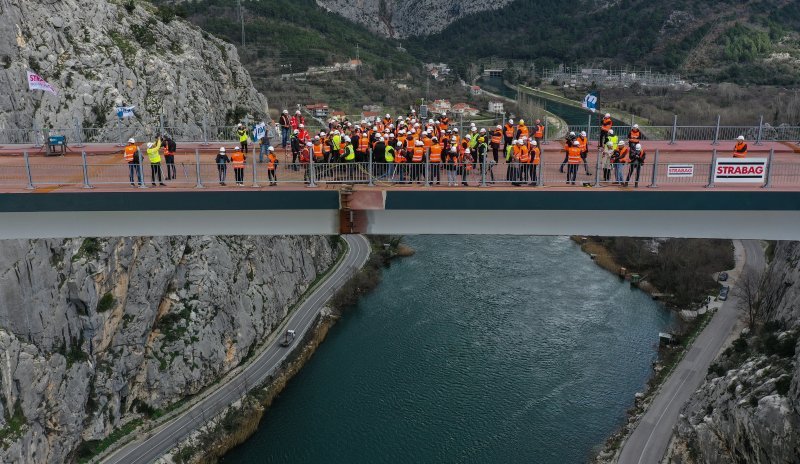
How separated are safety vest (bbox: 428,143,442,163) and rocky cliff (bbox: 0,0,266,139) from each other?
2982 centimetres

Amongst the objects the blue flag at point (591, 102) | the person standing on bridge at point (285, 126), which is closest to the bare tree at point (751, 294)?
the blue flag at point (591, 102)

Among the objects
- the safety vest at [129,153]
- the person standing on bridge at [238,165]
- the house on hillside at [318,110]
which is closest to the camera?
the person standing on bridge at [238,165]

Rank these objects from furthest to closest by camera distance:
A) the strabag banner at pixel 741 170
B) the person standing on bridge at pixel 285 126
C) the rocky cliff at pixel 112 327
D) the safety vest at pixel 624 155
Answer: the rocky cliff at pixel 112 327, the person standing on bridge at pixel 285 126, the safety vest at pixel 624 155, the strabag banner at pixel 741 170

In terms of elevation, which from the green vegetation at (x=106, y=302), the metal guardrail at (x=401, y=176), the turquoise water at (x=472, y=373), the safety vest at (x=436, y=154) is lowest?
the turquoise water at (x=472, y=373)

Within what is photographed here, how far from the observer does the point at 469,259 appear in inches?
2313

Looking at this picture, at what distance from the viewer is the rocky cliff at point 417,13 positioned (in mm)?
173500

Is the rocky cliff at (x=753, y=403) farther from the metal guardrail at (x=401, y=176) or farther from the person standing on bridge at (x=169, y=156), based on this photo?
the person standing on bridge at (x=169, y=156)

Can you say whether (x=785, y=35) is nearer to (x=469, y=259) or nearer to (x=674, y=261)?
(x=674, y=261)

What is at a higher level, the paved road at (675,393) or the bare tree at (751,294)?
the bare tree at (751,294)

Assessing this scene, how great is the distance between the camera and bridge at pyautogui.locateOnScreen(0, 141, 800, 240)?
1733 cm

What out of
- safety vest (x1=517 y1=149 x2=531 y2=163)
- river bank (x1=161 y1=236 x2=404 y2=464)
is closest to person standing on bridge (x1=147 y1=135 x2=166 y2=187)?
safety vest (x1=517 y1=149 x2=531 y2=163)

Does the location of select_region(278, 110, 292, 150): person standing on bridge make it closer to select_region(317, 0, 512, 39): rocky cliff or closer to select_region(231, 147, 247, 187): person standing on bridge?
select_region(231, 147, 247, 187): person standing on bridge

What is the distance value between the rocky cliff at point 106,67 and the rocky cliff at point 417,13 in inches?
4803

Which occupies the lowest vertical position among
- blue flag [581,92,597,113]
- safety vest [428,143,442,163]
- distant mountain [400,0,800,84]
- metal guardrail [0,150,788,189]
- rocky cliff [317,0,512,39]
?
metal guardrail [0,150,788,189]
